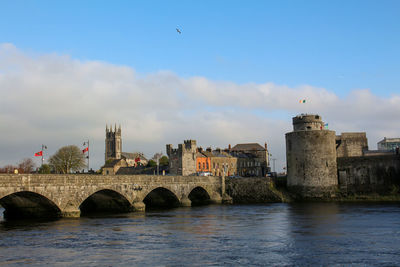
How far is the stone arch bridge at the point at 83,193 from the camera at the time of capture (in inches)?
1355

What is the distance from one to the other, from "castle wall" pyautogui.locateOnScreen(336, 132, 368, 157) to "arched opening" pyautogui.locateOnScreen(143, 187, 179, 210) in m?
37.6

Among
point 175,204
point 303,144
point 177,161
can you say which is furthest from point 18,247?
point 177,161

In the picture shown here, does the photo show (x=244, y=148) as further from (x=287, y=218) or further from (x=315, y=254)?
(x=315, y=254)

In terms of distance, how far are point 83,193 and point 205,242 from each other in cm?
1732

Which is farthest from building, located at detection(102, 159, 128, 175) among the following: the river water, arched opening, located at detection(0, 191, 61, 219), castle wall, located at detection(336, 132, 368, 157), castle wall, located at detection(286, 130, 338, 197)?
the river water

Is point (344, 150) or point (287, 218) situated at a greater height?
point (344, 150)

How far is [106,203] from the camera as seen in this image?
159 ft

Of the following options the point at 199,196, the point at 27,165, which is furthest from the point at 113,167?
the point at 199,196

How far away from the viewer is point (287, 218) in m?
38.2

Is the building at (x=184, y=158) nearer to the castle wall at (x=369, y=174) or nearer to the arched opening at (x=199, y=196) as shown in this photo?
the arched opening at (x=199, y=196)

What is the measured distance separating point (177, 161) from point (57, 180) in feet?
203

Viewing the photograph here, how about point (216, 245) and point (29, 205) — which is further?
point (29, 205)

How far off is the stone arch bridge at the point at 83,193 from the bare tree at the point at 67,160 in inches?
1542

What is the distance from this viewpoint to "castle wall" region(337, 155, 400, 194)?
198 feet
